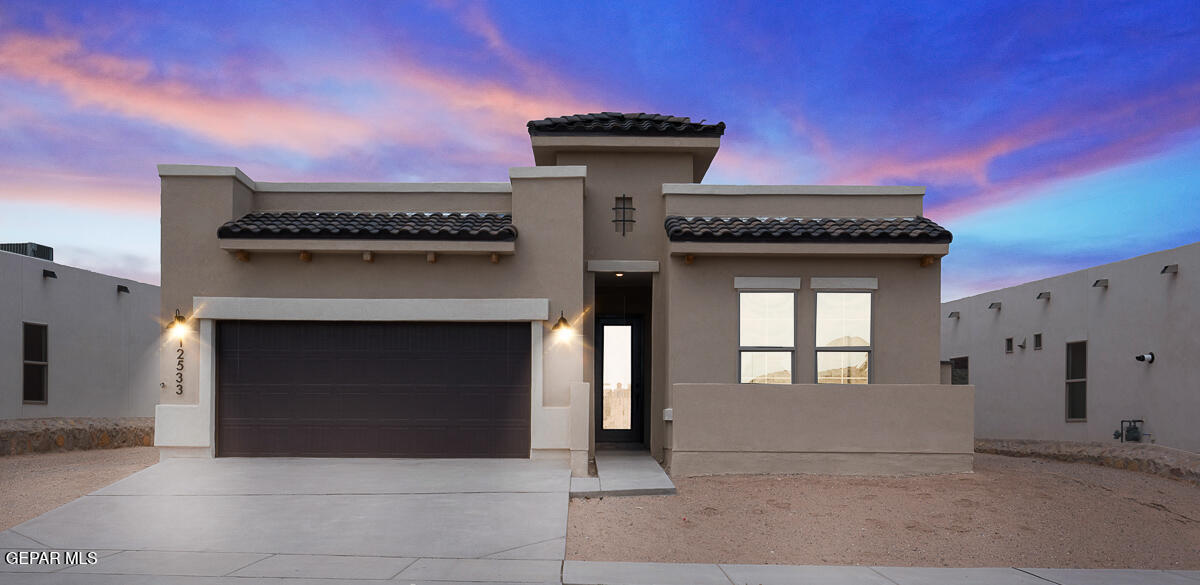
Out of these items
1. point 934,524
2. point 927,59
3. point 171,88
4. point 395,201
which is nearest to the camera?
point 934,524

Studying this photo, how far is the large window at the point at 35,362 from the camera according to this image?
1698 cm

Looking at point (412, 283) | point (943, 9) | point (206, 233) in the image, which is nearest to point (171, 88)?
point (206, 233)

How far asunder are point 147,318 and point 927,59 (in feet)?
63.3

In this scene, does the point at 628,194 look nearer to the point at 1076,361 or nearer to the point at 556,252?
the point at 556,252

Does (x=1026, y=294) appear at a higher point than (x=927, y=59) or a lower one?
lower

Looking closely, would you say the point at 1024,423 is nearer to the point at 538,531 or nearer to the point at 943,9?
the point at 943,9

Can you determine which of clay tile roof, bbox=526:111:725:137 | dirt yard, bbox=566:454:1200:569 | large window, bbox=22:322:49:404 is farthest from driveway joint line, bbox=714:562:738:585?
large window, bbox=22:322:49:404

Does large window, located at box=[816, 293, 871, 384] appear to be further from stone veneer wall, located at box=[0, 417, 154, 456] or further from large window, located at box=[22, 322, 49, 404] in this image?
large window, located at box=[22, 322, 49, 404]

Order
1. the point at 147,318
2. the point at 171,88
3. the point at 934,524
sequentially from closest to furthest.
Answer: the point at 934,524 < the point at 171,88 < the point at 147,318

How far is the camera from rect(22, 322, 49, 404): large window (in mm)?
16984

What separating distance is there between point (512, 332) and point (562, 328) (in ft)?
2.60

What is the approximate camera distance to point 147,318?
21.7 metres

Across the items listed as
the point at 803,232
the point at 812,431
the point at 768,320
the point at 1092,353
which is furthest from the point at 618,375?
the point at 1092,353

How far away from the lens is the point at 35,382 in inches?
678
